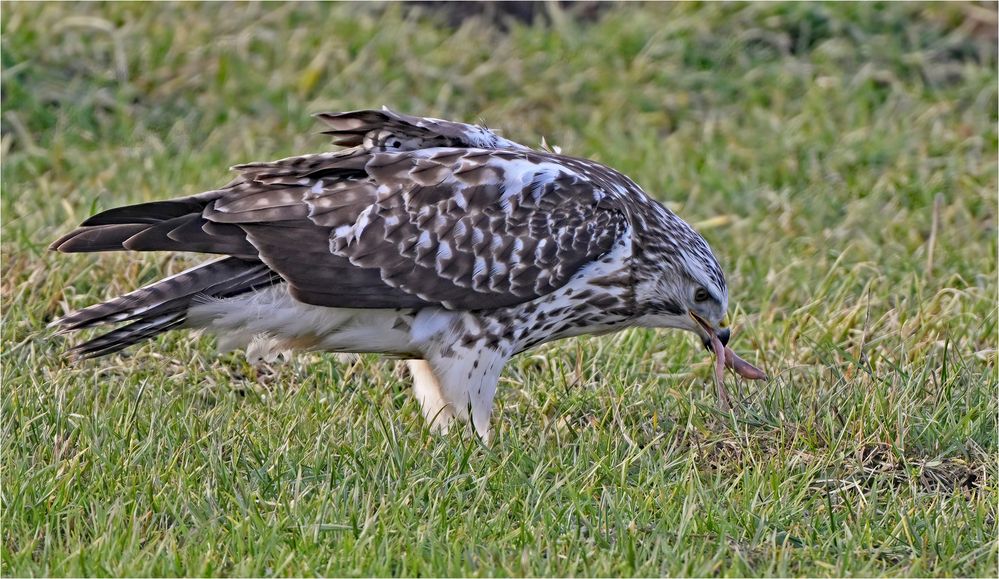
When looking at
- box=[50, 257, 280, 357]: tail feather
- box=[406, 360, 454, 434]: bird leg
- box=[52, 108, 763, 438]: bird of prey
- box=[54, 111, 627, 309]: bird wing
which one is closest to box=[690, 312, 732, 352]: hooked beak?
box=[52, 108, 763, 438]: bird of prey

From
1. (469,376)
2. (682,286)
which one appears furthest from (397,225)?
(682,286)

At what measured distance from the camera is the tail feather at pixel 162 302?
5176 millimetres

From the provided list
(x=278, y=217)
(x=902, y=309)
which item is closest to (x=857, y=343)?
(x=902, y=309)

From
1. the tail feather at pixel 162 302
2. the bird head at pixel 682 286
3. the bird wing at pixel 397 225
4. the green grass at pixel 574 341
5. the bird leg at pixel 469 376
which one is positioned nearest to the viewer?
the green grass at pixel 574 341

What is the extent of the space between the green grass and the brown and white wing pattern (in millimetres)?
504

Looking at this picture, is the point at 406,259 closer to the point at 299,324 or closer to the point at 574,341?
the point at 299,324

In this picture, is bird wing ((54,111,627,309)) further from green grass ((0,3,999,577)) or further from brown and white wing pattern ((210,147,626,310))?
green grass ((0,3,999,577))

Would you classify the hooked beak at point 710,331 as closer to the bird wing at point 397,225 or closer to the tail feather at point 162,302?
the bird wing at point 397,225

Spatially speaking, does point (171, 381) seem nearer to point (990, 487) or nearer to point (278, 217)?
point (278, 217)

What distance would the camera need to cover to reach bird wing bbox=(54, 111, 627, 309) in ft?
17.3

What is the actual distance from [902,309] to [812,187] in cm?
186

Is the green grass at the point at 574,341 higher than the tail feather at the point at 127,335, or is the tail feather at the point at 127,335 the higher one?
the tail feather at the point at 127,335

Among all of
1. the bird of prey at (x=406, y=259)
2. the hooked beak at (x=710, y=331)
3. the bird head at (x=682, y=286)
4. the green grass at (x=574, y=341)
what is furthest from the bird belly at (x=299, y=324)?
the hooked beak at (x=710, y=331)

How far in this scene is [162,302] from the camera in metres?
5.23
